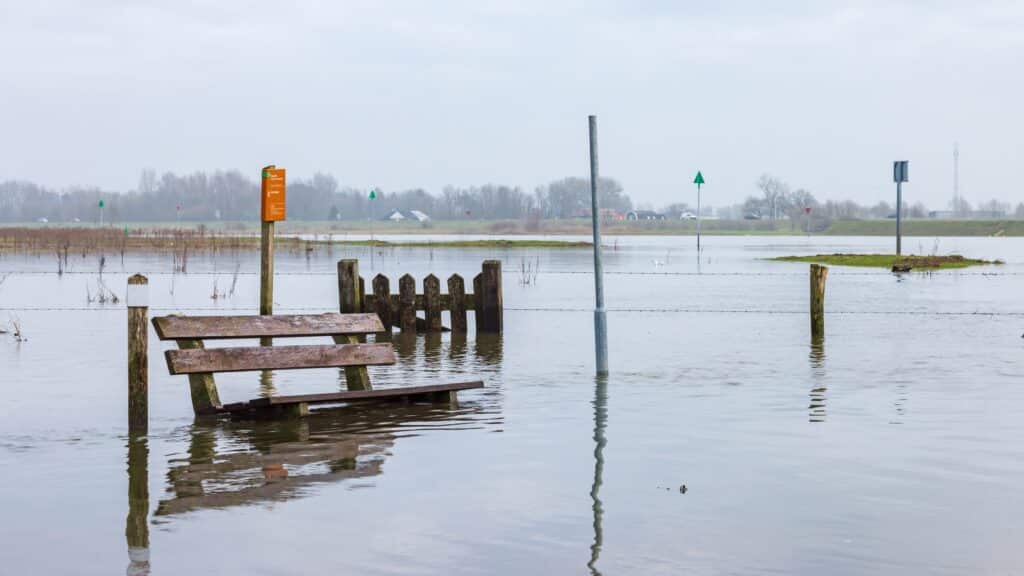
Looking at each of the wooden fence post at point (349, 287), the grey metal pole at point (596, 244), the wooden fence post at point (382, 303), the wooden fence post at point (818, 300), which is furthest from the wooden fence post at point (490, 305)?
the grey metal pole at point (596, 244)

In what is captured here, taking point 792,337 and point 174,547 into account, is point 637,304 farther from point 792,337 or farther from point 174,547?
point 174,547

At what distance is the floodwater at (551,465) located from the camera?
26.8ft

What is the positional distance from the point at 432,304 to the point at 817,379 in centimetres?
932

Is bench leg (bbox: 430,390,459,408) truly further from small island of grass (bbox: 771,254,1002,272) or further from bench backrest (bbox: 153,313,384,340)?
small island of grass (bbox: 771,254,1002,272)

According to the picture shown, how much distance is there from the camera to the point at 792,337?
24109 millimetres

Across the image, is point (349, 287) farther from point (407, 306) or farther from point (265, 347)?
point (265, 347)

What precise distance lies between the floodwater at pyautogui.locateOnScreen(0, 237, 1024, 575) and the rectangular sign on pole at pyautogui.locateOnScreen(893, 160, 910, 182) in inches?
1381

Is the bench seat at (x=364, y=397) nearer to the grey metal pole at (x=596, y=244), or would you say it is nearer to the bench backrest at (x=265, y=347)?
the bench backrest at (x=265, y=347)

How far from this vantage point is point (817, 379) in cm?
1748

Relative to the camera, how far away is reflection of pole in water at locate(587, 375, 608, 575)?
27.0 feet

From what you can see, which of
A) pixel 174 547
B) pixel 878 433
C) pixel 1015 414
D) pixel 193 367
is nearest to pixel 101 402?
pixel 193 367

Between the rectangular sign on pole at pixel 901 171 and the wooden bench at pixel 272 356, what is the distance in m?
46.5

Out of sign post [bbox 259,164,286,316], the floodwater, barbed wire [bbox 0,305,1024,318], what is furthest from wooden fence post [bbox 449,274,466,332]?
barbed wire [bbox 0,305,1024,318]

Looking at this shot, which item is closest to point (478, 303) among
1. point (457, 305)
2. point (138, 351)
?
point (457, 305)
